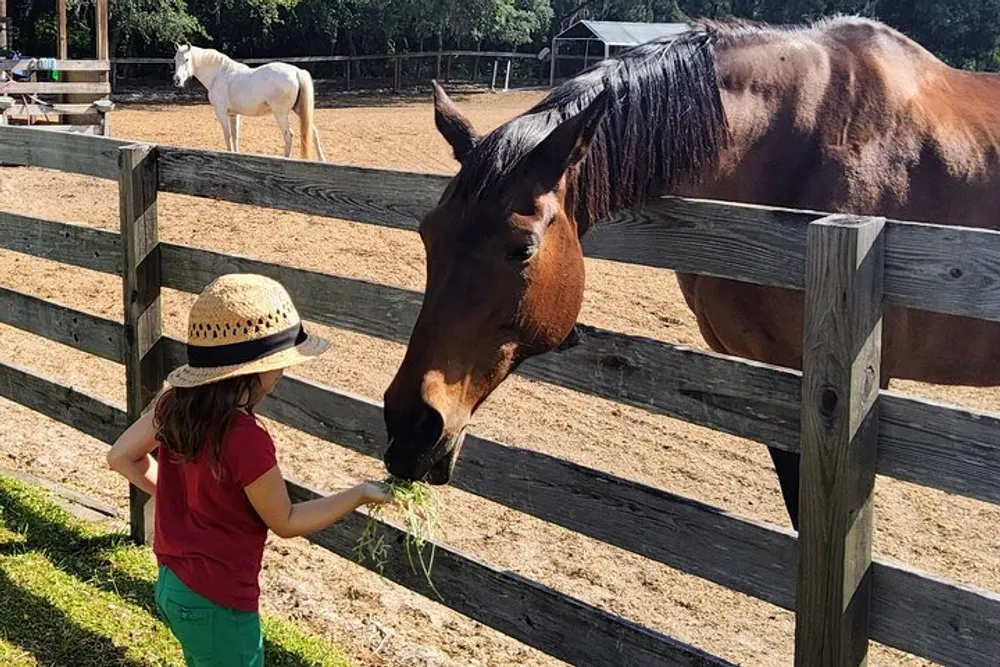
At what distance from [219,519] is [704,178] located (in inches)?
61.3

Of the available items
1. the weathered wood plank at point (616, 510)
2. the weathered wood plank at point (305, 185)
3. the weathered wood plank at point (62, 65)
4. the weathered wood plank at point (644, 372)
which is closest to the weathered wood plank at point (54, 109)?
the weathered wood plank at point (62, 65)

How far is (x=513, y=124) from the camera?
2.45m

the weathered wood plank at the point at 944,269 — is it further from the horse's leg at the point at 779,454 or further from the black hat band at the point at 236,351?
the black hat band at the point at 236,351

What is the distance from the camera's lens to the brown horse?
2.27 metres

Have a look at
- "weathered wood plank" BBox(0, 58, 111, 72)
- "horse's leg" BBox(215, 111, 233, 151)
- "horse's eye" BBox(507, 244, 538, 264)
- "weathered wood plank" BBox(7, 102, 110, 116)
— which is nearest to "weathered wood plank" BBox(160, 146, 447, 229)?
"horse's eye" BBox(507, 244, 538, 264)

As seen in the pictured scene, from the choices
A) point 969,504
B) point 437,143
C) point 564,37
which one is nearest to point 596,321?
point 969,504

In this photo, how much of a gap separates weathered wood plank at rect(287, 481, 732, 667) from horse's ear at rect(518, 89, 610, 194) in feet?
3.85

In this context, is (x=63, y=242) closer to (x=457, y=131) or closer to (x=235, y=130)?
(x=457, y=131)

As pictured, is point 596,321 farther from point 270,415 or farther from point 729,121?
point 729,121

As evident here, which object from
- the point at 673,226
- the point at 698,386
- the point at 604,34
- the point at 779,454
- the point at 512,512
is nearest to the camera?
the point at 698,386

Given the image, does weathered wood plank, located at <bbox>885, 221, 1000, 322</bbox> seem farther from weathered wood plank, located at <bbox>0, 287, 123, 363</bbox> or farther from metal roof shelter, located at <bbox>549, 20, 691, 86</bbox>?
metal roof shelter, located at <bbox>549, 20, 691, 86</bbox>

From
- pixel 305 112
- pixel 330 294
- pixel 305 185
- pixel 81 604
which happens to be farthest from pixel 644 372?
pixel 305 112

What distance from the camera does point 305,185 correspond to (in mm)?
3484

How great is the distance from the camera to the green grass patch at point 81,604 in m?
3.38
